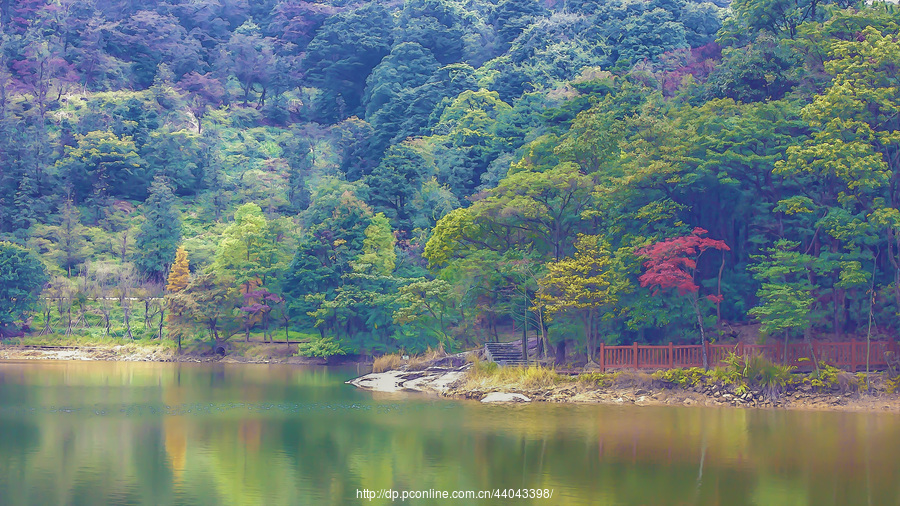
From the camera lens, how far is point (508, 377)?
3092 centimetres

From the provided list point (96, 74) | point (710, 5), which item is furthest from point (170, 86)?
point (710, 5)

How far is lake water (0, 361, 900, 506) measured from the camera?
15125 mm

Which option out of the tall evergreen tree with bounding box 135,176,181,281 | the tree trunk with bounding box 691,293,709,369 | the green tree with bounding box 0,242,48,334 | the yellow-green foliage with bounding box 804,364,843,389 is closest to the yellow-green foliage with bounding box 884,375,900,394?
the yellow-green foliage with bounding box 804,364,843,389

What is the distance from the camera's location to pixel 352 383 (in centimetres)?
3719

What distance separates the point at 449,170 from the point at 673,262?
102ft

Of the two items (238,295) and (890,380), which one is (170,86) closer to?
(238,295)

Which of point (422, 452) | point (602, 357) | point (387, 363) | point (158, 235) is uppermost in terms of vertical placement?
point (158, 235)

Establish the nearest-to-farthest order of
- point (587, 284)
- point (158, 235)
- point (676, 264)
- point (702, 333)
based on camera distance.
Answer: point (702, 333)
point (676, 264)
point (587, 284)
point (158, 235)

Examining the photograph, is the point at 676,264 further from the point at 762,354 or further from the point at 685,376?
the point at 762,354

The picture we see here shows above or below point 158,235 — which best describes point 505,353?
below

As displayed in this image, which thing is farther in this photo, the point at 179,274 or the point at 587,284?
the point at 179,274

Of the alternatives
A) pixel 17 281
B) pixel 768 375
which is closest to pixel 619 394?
pixel 768 375

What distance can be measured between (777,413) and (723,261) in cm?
664

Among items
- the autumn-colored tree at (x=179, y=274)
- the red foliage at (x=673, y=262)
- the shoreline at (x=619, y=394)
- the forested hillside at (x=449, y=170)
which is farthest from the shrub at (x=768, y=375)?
the autumn-colored tree at (x=179, y=274)
